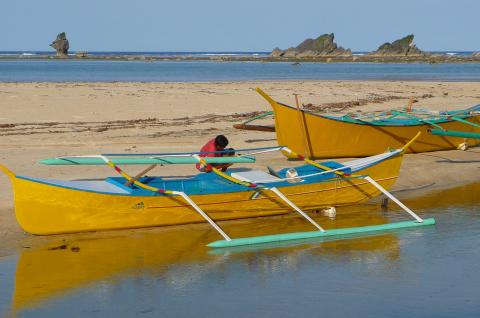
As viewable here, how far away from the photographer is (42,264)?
962 cm

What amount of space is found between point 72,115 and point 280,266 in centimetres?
1300

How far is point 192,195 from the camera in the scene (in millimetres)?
10977

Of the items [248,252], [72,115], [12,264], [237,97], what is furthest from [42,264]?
[237,97]

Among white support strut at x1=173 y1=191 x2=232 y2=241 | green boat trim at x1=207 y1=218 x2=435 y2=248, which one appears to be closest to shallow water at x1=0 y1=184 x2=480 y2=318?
green boat trim at x1=207 y1=218 x2=435 y2=248

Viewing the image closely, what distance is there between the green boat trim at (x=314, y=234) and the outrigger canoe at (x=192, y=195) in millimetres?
13

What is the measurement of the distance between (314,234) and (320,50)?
116 metres

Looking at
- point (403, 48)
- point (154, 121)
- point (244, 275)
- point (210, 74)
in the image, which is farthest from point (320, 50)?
point (244, 275)

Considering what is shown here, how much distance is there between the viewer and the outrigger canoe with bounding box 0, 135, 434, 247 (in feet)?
33.2

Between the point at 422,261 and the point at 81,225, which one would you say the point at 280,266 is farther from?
the point at 81,225

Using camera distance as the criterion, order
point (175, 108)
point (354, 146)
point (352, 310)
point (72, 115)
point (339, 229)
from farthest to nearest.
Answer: point (175, 108) < point (72, 115) < point (354, 146) < point (339, 229) < point (352, 310)

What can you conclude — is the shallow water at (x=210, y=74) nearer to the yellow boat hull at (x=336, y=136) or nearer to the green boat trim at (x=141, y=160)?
the yellow boat hull at (x=336, y=136)

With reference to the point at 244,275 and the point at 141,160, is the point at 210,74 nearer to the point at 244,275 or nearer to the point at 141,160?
the point at 141,160

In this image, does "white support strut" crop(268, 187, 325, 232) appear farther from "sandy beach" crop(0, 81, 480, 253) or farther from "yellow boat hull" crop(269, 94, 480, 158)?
"yellow boat hull" crop(269, 94, 480, 158)

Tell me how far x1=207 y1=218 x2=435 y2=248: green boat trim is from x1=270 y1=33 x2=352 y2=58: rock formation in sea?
112569mm
